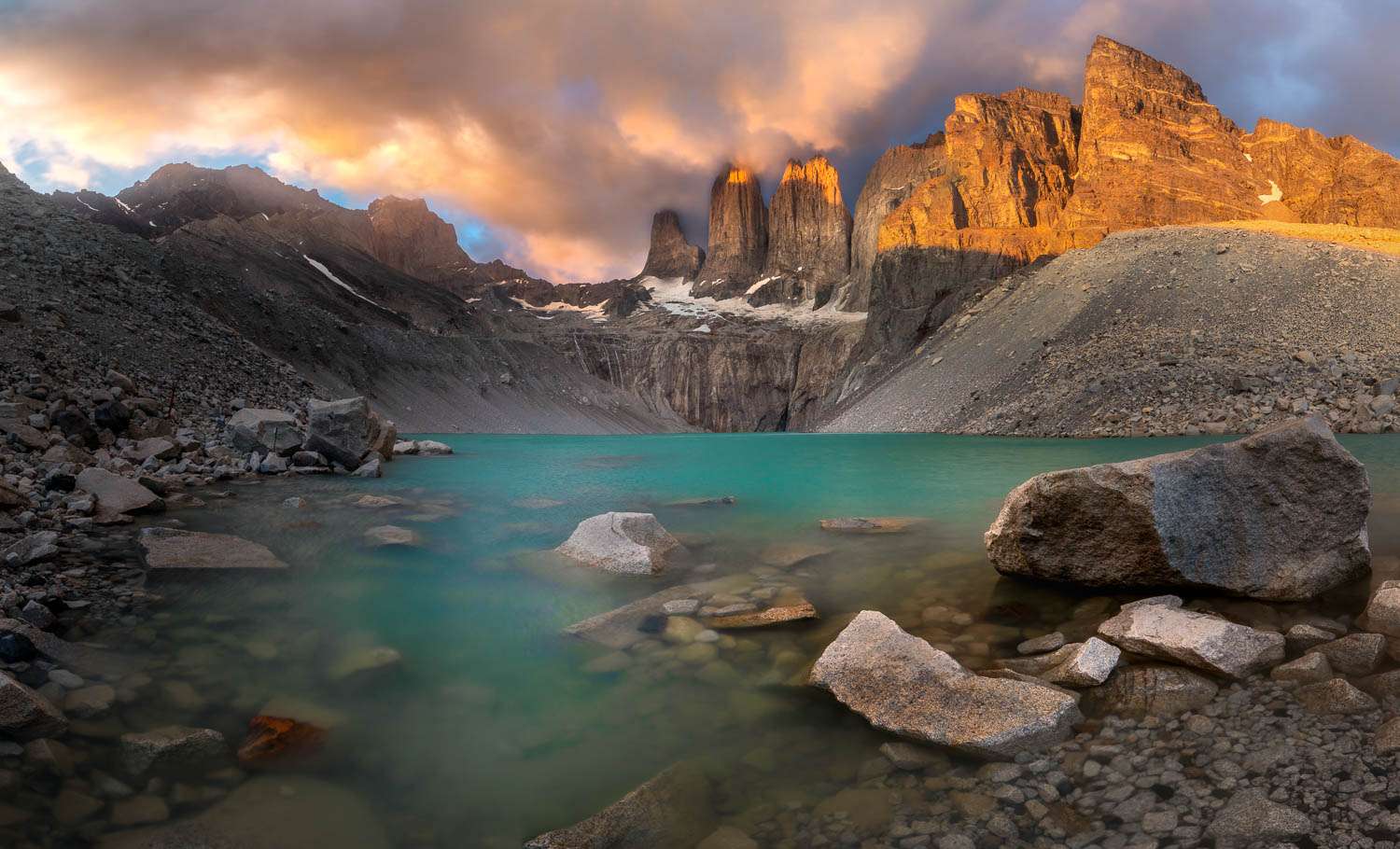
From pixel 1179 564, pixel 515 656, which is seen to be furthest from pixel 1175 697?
pixel 515 656

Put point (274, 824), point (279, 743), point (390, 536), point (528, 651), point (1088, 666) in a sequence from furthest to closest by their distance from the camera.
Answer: point (390, 536) → point (528, 651) → point (1088, 666) → point (279, 743) → point (274, 824)

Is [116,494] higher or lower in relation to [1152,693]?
lower

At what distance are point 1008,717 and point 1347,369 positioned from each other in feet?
149

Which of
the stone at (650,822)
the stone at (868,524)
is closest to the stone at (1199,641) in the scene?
the stone at (650,822)

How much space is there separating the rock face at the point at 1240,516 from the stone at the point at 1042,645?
1.52 meters

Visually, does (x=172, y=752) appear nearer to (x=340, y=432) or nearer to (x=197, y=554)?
(x=197, y=554)

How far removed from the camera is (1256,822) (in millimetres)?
3367

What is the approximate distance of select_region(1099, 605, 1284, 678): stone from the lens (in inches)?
197

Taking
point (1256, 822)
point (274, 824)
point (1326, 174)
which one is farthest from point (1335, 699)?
point (1326, 174)

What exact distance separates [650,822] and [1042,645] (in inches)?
157

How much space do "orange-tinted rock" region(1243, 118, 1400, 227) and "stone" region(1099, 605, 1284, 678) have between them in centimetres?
14191

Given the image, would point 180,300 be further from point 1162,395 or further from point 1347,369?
point 1347,369

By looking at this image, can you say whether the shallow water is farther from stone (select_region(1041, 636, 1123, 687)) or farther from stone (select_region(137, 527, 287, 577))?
stone (select_region(1041, 636, 1123, 687))

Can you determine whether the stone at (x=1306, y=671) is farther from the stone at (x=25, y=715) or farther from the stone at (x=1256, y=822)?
the stone at (x=25, y=715)
